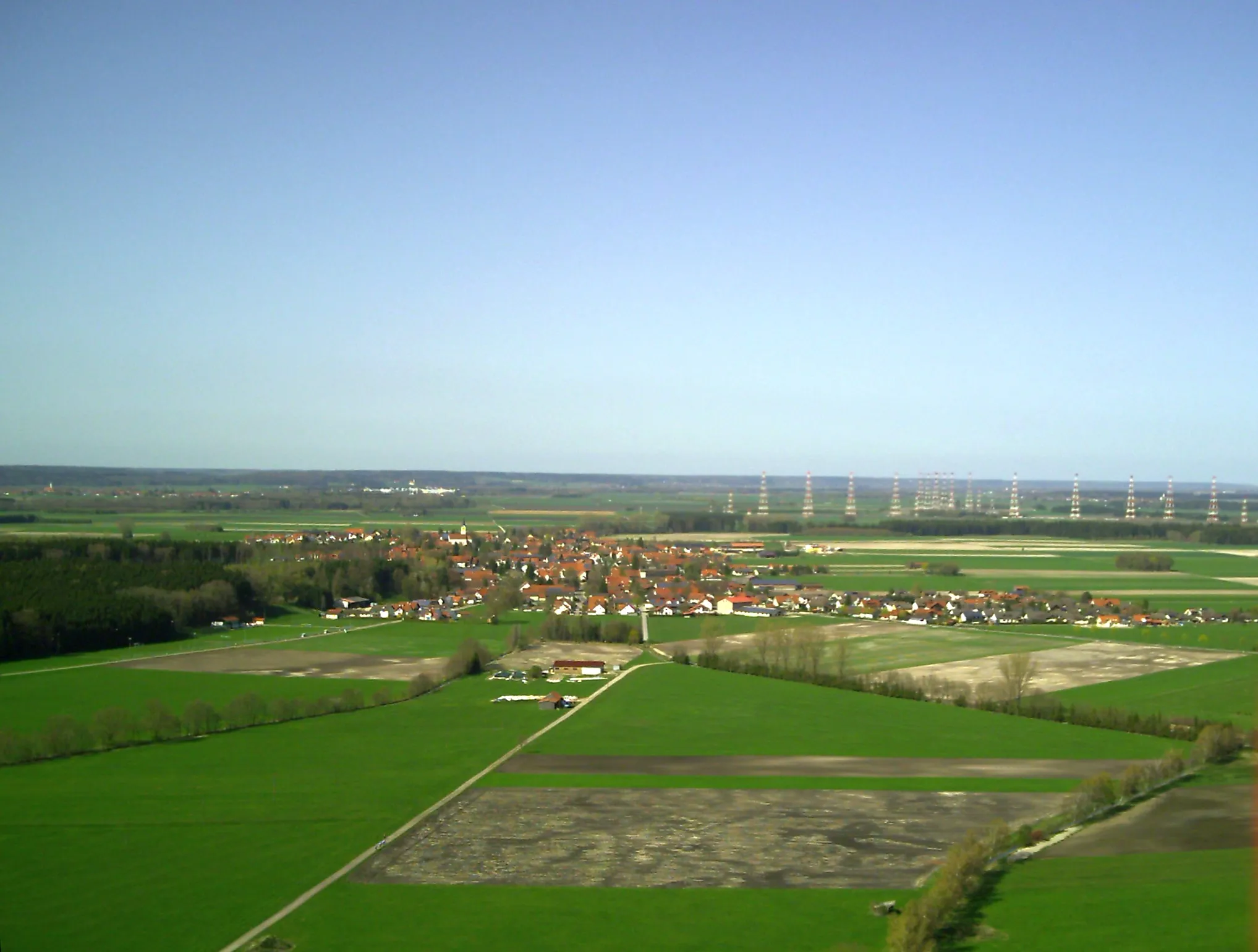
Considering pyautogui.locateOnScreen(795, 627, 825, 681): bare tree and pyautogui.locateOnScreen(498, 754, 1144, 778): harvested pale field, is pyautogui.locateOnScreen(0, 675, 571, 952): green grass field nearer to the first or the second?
pyautogui.locateOnScreen(498, 754, 1144, 778): harvested pale field

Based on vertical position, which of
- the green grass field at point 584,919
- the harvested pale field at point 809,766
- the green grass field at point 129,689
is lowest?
the green grass field at point 129,689

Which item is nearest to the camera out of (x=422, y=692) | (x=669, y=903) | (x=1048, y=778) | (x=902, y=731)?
(x=669, y=903)

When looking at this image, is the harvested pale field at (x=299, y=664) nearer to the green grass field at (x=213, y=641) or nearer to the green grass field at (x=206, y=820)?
the green grass field at (x=213, y=641)

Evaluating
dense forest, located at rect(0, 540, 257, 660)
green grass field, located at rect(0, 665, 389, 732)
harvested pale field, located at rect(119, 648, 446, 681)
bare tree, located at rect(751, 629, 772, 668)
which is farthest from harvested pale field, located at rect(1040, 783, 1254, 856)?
dense forest, located at rect(0, 540, 257, 660)

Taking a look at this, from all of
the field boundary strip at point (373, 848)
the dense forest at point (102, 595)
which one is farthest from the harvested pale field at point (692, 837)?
the dense forest at point (102, 595)

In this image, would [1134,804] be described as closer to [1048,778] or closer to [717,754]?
[1048,778]

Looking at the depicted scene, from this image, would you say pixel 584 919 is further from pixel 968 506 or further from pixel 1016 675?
pixel 968 506

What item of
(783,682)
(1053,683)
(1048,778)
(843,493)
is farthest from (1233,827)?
(843,493)
